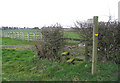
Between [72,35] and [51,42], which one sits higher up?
[72,35]

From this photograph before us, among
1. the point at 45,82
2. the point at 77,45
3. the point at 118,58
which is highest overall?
the point at 77,45

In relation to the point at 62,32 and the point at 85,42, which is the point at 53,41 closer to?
the point at 62,32

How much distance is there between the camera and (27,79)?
5055 millimetres

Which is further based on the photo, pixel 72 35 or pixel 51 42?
pixel 51 42

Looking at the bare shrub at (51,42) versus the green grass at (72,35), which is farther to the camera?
the bare shrub at (51,42)

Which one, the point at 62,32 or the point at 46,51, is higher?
the point at 62,32

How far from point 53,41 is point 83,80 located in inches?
145

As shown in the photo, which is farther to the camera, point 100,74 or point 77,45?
point 77,45

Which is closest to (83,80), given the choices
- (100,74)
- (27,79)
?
(100,74)

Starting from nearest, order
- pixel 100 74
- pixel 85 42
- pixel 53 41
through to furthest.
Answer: pixel 100 74 → pixel 85 42 → pixel 53 41

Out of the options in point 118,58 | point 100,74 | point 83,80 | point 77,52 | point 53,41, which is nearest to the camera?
point 83,80

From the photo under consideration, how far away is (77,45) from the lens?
23.3 feet

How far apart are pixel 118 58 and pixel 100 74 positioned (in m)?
1.82

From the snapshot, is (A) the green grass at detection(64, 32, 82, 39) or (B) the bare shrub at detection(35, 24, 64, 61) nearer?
(A) the green grass at detection(64, 32, 82, 39)
